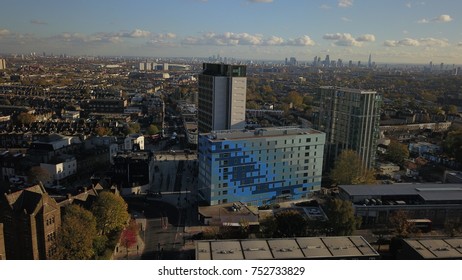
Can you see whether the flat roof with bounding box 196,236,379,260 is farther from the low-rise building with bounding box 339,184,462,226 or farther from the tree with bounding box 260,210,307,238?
the low-rise building with bounding box 339,184,462,226

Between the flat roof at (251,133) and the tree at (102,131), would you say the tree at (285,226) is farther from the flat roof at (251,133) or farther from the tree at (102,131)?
the tree at (102,131)

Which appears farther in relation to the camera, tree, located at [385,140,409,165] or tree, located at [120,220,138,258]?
tree, located at [385,140,409,165]

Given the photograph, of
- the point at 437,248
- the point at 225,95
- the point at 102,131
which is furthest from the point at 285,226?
the point at 102,131

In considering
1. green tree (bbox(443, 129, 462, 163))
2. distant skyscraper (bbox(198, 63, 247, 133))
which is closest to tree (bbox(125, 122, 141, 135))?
distant skyscraper (bbox(198, 63, 247, 133))

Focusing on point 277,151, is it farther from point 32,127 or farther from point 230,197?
point 32,127

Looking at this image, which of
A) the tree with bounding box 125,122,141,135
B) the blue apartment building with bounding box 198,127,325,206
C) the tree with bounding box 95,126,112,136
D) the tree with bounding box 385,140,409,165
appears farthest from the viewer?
the tree with bounding box 125,122,141,135
